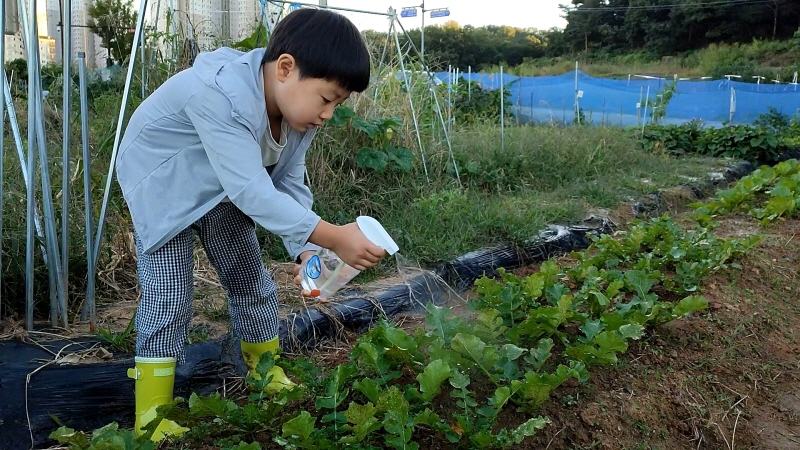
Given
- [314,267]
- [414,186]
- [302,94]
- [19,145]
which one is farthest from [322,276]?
[414,186]

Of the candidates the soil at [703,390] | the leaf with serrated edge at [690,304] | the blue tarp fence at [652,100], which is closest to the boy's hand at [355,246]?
the soil at [703,390]

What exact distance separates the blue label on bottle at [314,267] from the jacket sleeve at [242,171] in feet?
1.07

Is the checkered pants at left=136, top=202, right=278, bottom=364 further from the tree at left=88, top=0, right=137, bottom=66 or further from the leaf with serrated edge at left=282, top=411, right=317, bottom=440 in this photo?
the tree at left=88, top=0, right=137, bottom=66

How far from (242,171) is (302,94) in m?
0.25

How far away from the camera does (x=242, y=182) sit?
1.72 meters

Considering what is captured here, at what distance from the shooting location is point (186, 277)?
6.73 ft

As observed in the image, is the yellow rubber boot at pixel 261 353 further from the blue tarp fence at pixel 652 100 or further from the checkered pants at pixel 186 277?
the blue tarp fence at pixel 652 100

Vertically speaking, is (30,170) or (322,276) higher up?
(30,170)

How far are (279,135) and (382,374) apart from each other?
72 centimetres

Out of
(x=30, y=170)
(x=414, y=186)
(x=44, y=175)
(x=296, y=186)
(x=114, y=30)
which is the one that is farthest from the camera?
(x=414, y=186)

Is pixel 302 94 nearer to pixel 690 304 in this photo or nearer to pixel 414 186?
pixel 690 304

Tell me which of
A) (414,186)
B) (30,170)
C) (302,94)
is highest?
(302,94)

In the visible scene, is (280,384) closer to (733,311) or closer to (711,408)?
(711,408)

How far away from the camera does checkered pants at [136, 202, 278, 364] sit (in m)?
2.01
